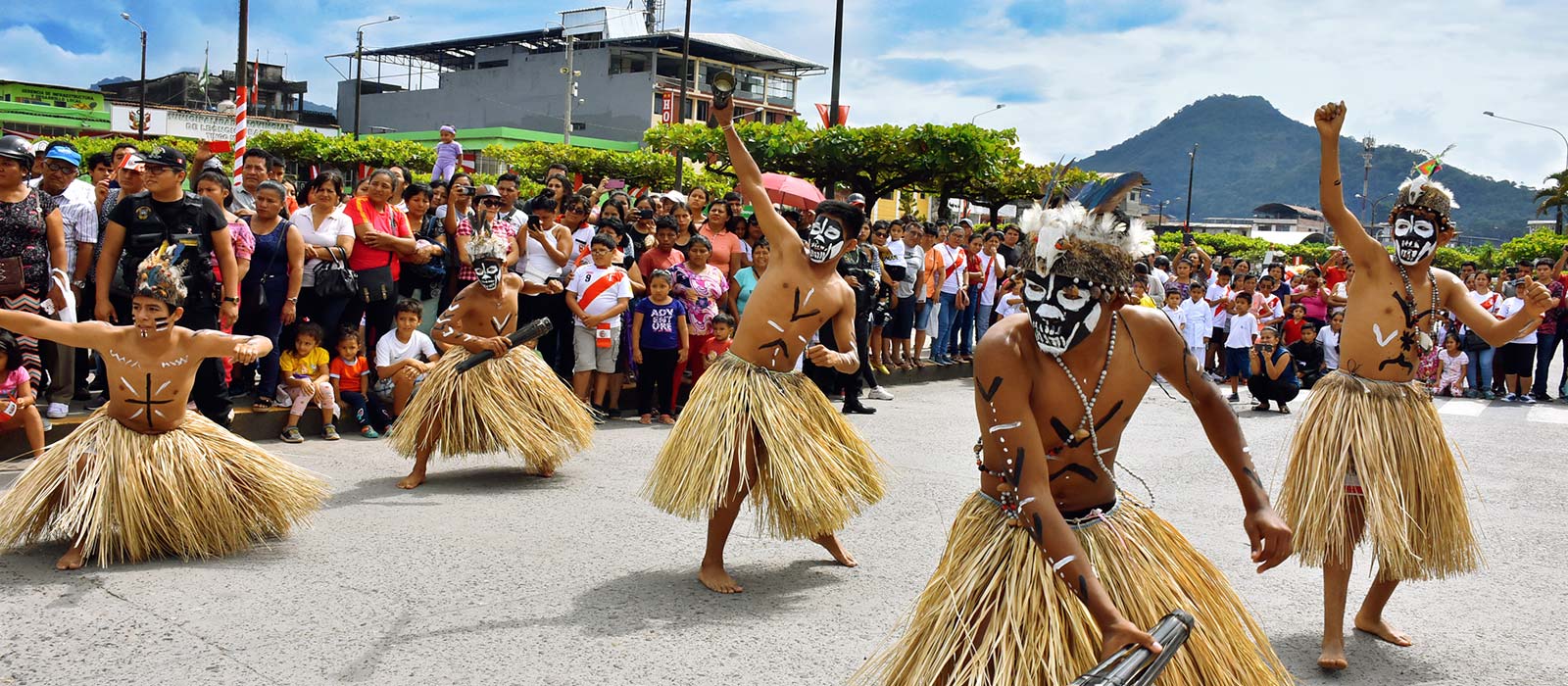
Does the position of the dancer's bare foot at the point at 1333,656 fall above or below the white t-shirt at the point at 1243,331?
below

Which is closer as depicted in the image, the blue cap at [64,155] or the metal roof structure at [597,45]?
the blue cap at [64,155]

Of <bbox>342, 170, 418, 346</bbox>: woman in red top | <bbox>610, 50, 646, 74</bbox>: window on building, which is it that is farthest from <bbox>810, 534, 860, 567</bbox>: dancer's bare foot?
<bbox>610, 50, 646, 74</bbox>: window on building

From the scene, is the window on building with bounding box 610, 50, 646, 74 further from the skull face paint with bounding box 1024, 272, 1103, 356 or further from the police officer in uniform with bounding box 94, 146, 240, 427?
the skull face paint with bounding box 1024, 272, 1103, 356

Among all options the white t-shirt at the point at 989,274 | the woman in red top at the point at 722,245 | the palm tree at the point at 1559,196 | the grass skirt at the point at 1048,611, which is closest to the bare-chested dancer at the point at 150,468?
the grass skirt at the point at 1048,611

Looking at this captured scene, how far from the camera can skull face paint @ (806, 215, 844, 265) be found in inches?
210

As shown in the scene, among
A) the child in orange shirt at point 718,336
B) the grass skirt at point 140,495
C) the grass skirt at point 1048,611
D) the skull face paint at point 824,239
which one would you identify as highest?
the skull face paint at point 824,239

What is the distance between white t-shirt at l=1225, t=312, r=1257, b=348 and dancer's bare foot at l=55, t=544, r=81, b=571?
37.9ft

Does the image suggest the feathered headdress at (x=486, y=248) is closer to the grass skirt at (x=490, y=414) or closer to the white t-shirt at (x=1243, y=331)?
the grass skirt at (x=490, y=414)

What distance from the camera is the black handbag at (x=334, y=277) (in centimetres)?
823

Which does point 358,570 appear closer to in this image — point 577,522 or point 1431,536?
point 577,522

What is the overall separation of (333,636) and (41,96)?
66.0 meters

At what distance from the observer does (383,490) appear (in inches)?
259

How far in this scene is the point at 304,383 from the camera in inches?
313

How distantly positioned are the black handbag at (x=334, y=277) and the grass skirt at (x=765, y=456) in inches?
157
